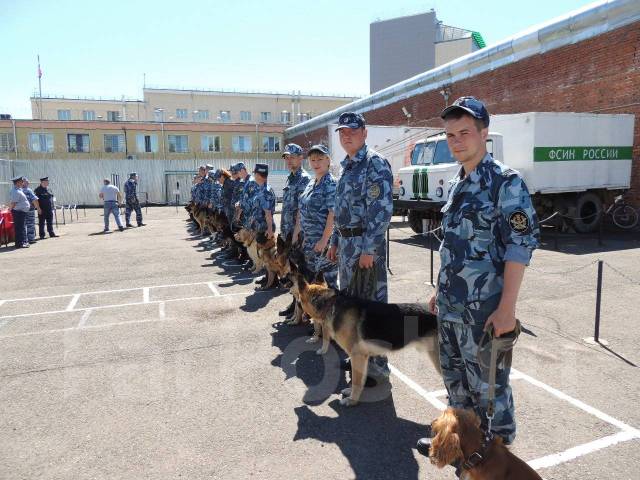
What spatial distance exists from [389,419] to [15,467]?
2506 millimetres

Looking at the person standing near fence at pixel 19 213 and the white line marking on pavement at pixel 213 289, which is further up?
the person standing near fence at pixel 19 213

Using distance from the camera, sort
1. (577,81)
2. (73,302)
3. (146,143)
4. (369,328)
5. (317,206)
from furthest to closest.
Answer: (146,143) → (577,81) → (73,302) → (317,206) → (369,328)

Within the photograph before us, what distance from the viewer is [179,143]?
40.7m

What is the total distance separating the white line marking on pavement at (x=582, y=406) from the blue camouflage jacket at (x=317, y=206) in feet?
7.90

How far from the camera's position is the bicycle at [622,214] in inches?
506

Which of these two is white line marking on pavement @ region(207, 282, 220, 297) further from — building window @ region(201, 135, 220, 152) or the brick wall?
building window @ region(201, 135, 220, 152)

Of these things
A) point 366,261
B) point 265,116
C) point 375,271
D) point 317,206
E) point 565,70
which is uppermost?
point 265,116

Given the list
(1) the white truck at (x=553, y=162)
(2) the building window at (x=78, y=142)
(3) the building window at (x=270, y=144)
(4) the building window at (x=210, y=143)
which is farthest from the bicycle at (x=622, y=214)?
(2) the building window at (x=78, y=142)

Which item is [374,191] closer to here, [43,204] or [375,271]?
[375,271]

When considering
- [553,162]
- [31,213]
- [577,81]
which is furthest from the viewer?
[577,81]

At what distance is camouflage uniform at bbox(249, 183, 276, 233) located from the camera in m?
7.38

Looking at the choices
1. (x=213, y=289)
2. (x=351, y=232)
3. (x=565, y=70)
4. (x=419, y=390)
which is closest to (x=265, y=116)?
(x=565, y=70)

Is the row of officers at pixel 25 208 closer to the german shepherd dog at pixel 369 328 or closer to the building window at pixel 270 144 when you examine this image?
the german shepherd dog at pixel 369 328

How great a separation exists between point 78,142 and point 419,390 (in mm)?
42586
